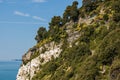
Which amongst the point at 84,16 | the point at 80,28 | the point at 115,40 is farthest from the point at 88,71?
the point at 84,16

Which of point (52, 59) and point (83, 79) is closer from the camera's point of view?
point (83, 79)

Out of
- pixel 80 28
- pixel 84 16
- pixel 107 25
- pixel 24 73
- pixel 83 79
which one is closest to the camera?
pixel 83 79

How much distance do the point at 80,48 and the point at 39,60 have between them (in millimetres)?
18562

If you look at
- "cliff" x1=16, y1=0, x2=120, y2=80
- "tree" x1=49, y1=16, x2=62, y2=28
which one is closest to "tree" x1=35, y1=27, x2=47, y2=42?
"cliff" x1=16, y1=0, x2=120, y2=80

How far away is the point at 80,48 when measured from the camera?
58844 mm

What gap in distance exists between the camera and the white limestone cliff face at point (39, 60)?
72.4m

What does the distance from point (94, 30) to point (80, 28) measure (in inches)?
278

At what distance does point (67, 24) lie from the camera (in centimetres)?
7719

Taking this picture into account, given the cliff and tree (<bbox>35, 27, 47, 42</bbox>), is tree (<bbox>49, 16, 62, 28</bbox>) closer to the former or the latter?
the cliff

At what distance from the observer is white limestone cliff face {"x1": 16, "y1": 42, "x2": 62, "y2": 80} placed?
2849 inches

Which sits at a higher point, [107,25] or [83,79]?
[107,25]

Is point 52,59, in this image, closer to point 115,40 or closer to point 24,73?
point 24,73

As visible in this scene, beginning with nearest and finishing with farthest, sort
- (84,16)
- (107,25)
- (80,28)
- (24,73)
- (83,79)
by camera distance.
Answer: (83,79)
(107,25)
(80,28)
(84,16)
(24,73)

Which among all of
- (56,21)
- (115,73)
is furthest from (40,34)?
(115,73)
